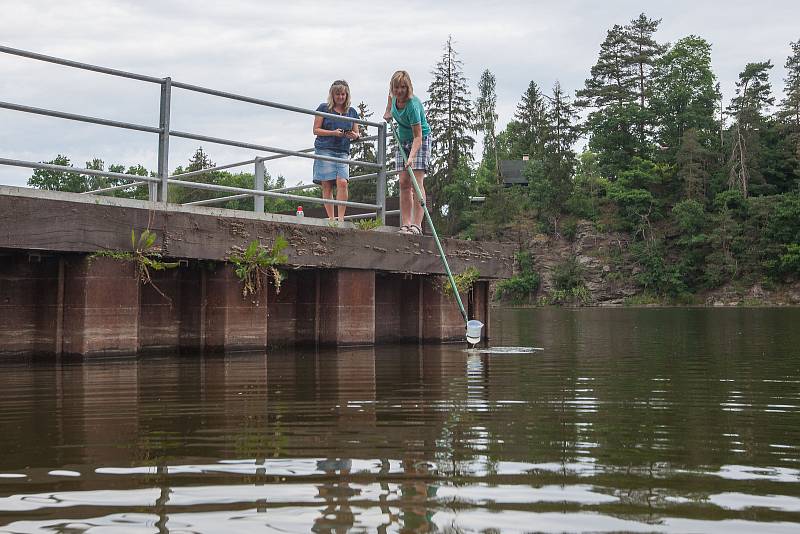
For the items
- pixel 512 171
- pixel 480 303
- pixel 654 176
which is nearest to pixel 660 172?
pixel 654 176

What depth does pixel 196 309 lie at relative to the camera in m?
10.4

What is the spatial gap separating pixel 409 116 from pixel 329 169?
117cm

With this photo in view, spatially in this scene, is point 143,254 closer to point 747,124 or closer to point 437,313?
point 437,313

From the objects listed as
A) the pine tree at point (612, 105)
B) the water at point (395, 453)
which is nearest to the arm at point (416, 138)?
the water at point (395, 453)

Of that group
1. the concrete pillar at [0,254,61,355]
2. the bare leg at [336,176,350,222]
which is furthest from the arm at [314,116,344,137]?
the concrete pillar at [0,254,61,355]

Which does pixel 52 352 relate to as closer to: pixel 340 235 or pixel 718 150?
pixel 340 235

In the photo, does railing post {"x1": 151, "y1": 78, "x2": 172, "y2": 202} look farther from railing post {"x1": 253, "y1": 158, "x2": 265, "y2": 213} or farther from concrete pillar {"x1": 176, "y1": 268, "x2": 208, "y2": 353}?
railing post {"x1": 253, "y1": 158, "x2": 265, "y2": 213}

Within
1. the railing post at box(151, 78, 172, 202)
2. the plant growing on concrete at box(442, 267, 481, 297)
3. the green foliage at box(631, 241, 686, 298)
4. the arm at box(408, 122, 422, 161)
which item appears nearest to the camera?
the railing post at box(151, 78, 172, 202)

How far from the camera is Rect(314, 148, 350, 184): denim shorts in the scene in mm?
11875

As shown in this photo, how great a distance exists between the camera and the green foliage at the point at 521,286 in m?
83.0

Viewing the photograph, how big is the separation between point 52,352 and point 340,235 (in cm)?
371

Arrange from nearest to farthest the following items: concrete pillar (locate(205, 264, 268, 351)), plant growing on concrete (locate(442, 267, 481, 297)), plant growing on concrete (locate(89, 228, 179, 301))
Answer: plant growing on concrete (locate(89, 228, 179, 301))
concrete pillar (locate(205, 264, 268, 351))
plant growing on concrete (locate(442, 267, 481, 297))

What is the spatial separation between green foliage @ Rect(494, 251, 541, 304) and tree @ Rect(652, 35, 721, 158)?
17.1 meters

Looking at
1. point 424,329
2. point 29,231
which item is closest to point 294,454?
point 29,231
